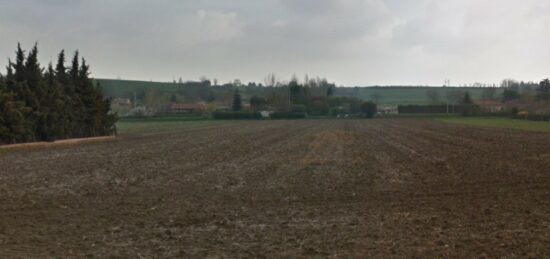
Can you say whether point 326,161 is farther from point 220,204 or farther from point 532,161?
point 220,204

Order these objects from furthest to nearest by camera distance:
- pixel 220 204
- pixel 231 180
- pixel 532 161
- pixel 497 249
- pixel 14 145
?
pixel 14 145 < pixel 532 161 < pixel 231 180 < pixel 220 204 < pixel 497 249

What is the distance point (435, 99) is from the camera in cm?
16150

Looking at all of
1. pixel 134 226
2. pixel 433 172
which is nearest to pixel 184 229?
pixel 134 226

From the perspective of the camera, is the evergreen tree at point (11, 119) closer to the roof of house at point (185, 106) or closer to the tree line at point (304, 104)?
the tree line at point (304, 104)

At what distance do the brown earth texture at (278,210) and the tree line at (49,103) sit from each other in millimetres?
13680

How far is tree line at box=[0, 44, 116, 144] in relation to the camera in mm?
34000

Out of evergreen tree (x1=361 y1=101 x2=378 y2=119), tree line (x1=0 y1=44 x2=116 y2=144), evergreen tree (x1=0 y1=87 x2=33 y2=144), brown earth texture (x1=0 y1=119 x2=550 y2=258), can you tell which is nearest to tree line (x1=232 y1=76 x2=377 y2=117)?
evergreen tree (x1=361 y1=101 x2=378 y2=119)

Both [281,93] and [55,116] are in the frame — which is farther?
[281,93]

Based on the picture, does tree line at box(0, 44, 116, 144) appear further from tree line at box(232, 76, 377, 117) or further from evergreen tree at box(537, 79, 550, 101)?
evergreen tree at box(537, 79, 550, 101)

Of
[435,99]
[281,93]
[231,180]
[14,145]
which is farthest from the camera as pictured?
[435,99]

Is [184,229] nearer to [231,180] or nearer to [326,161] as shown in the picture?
[231,180]

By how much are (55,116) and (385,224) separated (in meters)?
33.7

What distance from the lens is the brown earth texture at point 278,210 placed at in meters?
8.09

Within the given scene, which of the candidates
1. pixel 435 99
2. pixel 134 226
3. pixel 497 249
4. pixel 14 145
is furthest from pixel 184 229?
pixel 435 99
